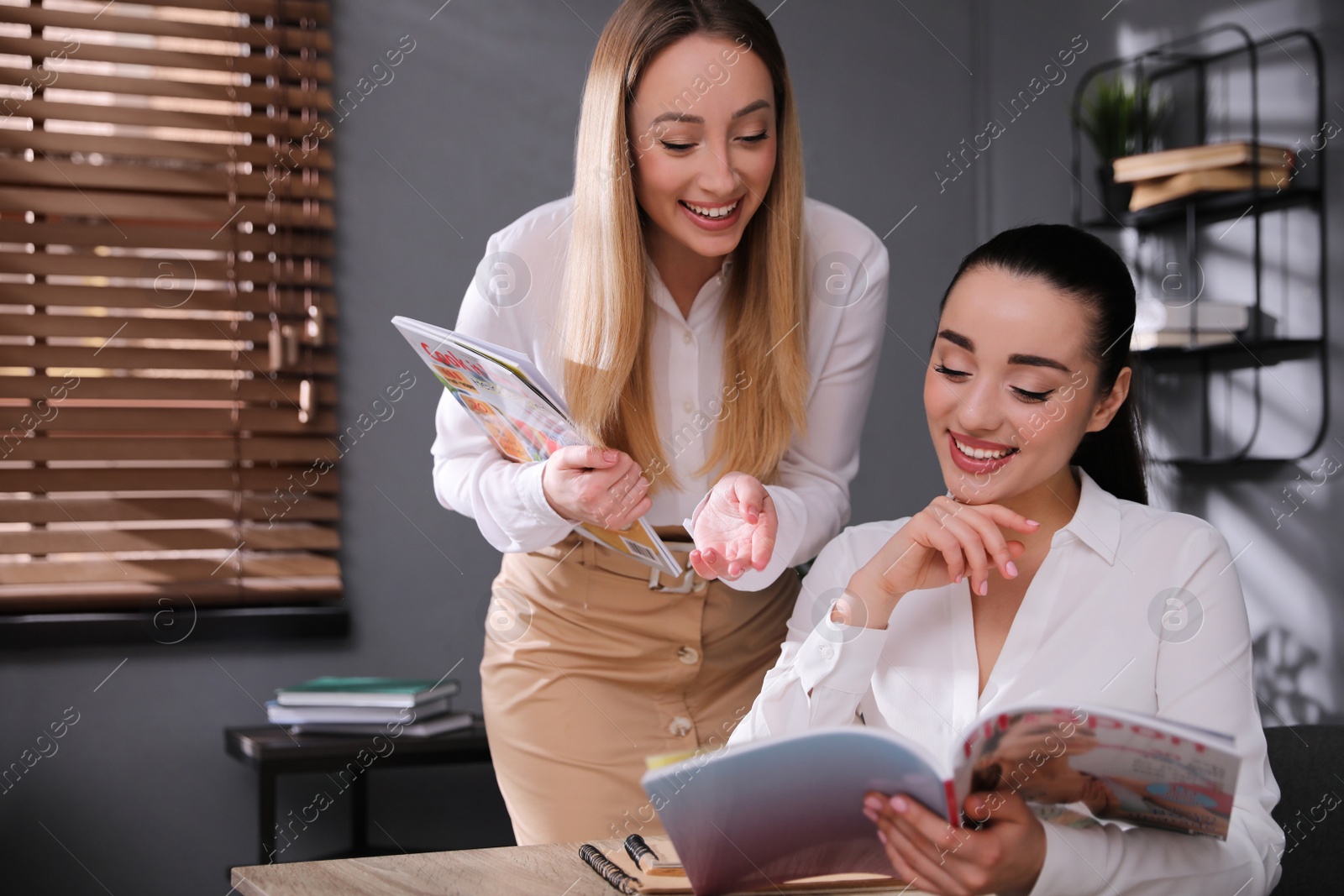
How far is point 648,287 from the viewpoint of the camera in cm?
162

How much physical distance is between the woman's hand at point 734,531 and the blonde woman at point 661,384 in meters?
0.11

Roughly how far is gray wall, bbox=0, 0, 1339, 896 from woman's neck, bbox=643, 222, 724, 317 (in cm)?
134

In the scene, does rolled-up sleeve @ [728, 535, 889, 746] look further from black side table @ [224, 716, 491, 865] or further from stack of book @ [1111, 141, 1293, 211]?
stack of book @ [1111, 141, 1293, 211]

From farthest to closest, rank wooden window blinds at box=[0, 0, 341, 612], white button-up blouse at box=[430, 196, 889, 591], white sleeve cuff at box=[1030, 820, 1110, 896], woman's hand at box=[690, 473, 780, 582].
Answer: wooden window blinds at box=[0, 0, 341, 612]
white button-up blouse at box=[430, 196, 889, 591]
woman's hand at box=[690, 473, 780, 582]
white sleeve cuff at box=[1030, 820, 1110, 896]

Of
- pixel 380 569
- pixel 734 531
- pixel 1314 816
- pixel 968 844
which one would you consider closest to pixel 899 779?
pixel 968 844

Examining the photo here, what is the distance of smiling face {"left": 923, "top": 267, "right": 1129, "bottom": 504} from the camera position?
4.26 feet

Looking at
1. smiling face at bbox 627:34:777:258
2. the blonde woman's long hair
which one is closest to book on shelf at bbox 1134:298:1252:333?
the blonde woman's long hair

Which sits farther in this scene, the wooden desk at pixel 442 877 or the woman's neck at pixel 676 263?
the woman's neck at pixel 676 263

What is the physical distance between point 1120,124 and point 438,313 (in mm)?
1712

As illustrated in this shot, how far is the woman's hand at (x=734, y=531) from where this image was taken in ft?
4.41

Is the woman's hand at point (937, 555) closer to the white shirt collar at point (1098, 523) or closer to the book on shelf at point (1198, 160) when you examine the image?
the white shirt collar at point (1098, 523)

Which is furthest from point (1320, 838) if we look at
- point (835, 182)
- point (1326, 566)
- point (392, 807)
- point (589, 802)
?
point (835, 182)

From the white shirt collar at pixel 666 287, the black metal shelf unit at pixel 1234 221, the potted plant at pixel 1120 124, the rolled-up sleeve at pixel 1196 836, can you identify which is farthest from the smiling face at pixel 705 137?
the potted plant at pixel 1120 124

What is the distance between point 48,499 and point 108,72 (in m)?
0.97
